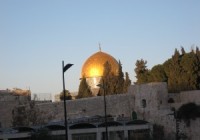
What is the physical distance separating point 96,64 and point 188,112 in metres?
24.6

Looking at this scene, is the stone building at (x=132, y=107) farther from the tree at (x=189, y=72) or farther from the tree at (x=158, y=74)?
the tree at (x=158, y=74)

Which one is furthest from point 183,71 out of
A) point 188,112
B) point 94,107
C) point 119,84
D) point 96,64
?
point 96,64

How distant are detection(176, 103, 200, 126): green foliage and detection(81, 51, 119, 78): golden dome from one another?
22.0 meters

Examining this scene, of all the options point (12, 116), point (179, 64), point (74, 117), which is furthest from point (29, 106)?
point (179, 64)

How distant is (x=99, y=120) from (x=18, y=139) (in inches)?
239

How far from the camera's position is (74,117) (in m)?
40.1

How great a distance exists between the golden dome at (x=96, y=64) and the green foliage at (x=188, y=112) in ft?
72.2

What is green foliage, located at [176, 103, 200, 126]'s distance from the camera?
1251 inches

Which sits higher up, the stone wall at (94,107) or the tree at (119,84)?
the tree at (119,84)

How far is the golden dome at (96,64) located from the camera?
55469 mm

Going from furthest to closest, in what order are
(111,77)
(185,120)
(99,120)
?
(111,77)
(99,120)
(185,120)

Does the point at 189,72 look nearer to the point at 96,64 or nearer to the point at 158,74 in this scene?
the point at 158,74

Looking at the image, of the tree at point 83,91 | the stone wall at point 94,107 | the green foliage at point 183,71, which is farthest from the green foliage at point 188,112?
the tree at point 83,91

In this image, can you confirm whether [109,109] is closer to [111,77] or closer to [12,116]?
[111,77]
